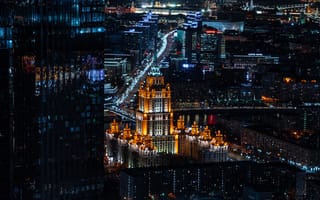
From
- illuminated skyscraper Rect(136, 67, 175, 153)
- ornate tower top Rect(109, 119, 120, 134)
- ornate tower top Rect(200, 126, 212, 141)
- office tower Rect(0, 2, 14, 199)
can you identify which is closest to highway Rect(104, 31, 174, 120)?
ornate tower top Rect(109, 119, 120, 134)

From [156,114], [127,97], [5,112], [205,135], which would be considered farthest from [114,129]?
[5,112]

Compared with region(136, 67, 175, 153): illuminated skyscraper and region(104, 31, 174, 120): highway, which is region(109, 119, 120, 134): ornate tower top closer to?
region(136, 67, 175, 153): illuminated skyscraper

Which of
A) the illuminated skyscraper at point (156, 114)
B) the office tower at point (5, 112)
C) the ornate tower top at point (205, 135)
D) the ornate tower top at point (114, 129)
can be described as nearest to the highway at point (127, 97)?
the ornate tower top at point (114, 129)

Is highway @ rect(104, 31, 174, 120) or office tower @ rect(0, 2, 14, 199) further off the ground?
office tower @ rect(0, 2, 14, 199)

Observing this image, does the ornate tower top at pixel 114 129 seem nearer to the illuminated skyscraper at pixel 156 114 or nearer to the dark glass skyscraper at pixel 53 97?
the illuminated skyscraper at pixel 156 114

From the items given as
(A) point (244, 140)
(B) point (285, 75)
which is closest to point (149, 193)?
(A) point (244, 140)

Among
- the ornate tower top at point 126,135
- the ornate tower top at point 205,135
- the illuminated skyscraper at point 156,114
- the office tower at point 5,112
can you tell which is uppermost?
the office tower at point 5,112

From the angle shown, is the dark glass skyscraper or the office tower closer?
the dark glass skyscraper

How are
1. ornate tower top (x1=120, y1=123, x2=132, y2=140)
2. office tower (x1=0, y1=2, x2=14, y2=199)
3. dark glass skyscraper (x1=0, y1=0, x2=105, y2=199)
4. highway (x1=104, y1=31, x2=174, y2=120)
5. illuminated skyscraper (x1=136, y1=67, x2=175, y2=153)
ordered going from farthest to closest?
highway (x1=104, y1=31, x2=174, y2=120), illuminated skyscraper (x1=136, y1=67, x2=175, y2=153), ornate tower top (x1=120, y1=123, x2=132, y2=140), office tower (x1=0, y1=2, x2=14, y2=199), dark glass skyscraper (x1=0, y1=0, x2=105, y2=199)

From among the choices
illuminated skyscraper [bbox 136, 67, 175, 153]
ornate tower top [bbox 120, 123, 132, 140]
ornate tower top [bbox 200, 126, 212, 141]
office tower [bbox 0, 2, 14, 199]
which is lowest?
ornate tower top [bbox 200, 126, 212, 141]
